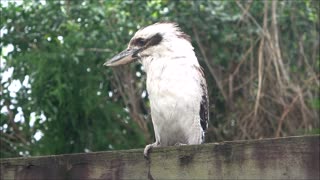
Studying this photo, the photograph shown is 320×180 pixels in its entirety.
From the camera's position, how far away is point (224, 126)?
5.80 m

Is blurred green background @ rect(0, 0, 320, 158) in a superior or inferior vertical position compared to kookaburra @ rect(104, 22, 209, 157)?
inferior

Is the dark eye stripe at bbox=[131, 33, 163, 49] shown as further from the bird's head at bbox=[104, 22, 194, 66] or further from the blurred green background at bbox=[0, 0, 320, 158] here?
the blurred green background at bbox=[0, 0, 320, 158]

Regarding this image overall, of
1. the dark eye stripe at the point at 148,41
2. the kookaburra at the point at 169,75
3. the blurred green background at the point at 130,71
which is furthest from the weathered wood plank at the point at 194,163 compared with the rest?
the blurred green background at the point at 130,71

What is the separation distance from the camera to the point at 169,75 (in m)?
3.03

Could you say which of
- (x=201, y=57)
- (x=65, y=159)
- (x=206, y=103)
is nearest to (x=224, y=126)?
(x=201, y=57)

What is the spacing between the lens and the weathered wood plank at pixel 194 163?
1.91 m

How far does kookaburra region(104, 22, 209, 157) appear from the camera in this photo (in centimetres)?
305

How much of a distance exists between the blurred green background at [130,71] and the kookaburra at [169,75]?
1.78 m

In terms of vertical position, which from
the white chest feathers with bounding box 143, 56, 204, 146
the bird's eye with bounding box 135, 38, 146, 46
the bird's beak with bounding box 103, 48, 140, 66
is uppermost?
the bird's eye with bounding box 135, 38, 146, 46

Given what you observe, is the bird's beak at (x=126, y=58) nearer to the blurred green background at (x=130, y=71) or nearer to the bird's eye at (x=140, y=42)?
the bird's eye at (x=140, y=42)

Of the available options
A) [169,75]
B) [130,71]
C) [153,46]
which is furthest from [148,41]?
[130,71]

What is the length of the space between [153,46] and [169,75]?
7.0 inches

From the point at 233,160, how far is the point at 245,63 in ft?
12.8

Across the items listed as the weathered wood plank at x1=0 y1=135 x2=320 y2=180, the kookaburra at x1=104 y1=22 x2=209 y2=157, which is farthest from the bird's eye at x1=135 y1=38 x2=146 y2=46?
the weathered wood plank at x1=0 y1=135 x2=320 y2=180
